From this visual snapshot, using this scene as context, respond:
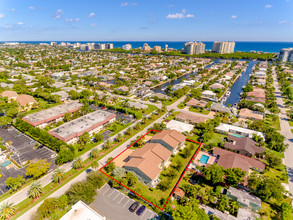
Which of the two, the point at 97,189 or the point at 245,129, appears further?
the point at 245,129

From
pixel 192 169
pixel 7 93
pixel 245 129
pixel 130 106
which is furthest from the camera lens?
pixel 7 93

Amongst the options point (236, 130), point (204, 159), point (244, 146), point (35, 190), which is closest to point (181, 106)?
point (236, 130)

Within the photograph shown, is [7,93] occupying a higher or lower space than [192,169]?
higher

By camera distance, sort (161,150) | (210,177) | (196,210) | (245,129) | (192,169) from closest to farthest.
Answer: (196,210), (210,177), (192,169), (161,150), (245,129)

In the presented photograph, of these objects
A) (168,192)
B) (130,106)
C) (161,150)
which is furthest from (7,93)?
(168,192)

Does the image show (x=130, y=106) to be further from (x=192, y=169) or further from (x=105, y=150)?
(x=192, y=169)

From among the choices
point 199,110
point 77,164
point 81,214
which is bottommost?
point 77,164

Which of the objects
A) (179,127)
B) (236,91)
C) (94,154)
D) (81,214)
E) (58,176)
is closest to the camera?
(81,214)

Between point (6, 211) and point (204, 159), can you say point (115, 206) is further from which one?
point (204, 159)
